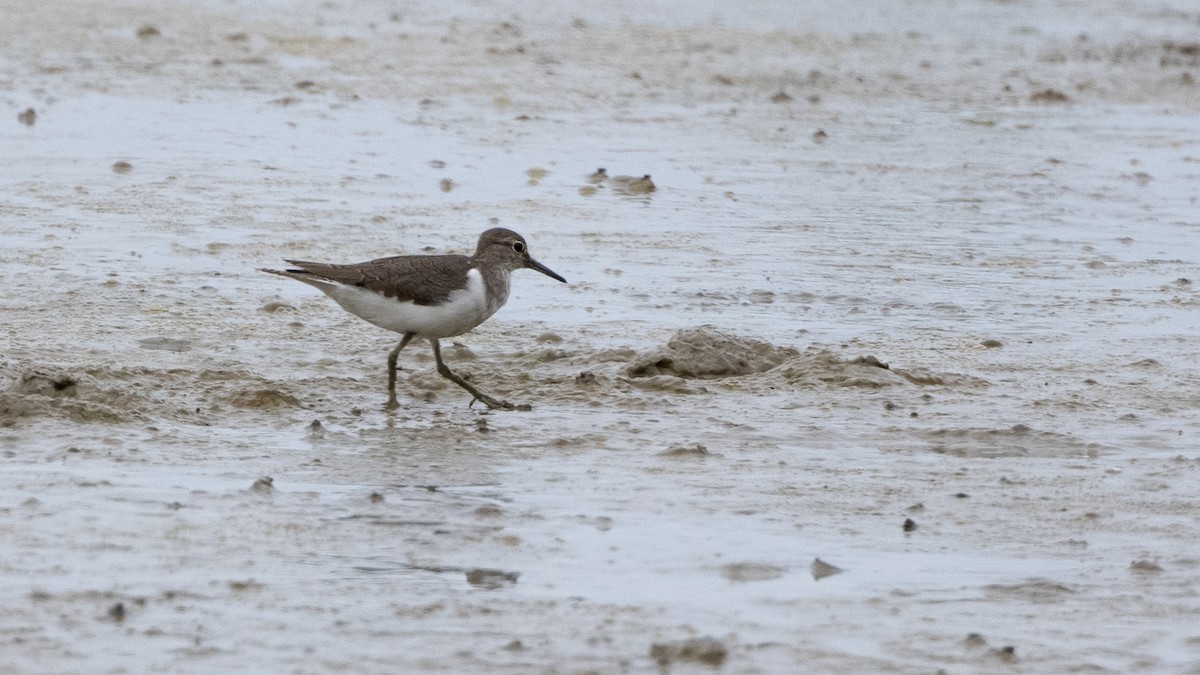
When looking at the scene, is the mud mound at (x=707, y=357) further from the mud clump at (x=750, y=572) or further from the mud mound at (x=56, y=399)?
the mud clump at (x=750, y=572)

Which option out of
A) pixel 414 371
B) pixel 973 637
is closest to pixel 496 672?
pixel 973 637

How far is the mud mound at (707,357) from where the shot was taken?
8547 mm

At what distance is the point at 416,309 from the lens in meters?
8.26

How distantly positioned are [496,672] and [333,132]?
10304mm

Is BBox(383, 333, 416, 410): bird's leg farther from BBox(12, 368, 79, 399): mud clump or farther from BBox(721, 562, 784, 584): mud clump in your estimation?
BBox(721, 562, 784, 584): mud clump

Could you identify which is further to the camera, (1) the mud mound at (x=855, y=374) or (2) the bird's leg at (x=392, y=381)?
(1) the mud mound at (x=855, y=374)

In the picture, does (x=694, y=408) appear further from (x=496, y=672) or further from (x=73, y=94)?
(x=73, y=94)

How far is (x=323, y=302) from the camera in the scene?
9.91 m

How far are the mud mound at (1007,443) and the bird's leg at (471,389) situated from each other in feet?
5.91

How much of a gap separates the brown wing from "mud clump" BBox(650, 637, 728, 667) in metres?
3.42

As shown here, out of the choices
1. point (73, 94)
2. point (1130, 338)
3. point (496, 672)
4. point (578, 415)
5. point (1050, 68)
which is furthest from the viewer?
point (1050, 68)

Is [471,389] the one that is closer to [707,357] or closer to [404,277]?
[404,277]

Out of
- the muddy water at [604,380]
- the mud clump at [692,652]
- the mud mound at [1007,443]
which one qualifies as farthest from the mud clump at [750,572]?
the mud mound at [1007,443]

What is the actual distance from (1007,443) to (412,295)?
2.69 m
